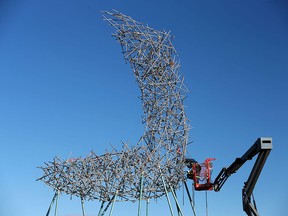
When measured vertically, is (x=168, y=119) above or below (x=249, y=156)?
above

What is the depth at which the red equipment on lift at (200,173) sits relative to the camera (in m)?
22.3

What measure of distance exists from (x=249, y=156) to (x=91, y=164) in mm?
10153

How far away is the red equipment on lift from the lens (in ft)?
73.2

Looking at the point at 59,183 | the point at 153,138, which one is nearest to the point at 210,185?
the point at 153,138

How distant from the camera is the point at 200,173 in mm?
23016

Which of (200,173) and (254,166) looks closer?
(254,166)

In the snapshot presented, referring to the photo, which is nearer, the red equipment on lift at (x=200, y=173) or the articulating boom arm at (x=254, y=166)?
the articulating boom arm at (x=254, y=166)

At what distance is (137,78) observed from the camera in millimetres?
24047

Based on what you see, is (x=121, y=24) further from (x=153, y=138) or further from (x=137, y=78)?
(x=153, y=138)

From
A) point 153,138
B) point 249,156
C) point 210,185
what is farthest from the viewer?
point 153,138

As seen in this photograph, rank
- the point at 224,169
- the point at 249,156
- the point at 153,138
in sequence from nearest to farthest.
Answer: the point at 249,156 < the point at 224,169 < the point at 153,138

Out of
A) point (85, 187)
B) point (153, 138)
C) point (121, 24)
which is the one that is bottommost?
point (85, 187)

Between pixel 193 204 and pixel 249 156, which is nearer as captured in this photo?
pixel 249 156

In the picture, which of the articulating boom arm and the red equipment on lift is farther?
the red equipment on lift
